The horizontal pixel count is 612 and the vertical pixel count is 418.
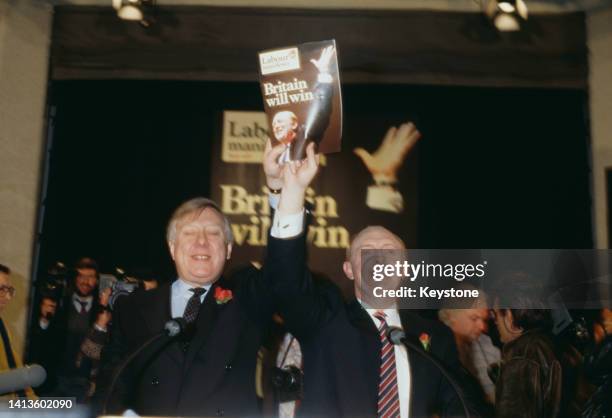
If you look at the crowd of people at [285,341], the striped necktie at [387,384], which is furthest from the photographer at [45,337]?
the striped necktie at [387,384]

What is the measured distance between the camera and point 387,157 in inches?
171

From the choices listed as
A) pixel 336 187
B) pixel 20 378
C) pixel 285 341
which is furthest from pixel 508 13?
pixel 20 378

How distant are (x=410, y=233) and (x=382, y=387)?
2.63 m

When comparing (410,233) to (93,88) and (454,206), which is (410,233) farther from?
(93,88)

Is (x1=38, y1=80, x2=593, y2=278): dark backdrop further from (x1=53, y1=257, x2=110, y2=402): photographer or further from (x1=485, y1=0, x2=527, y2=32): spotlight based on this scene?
(x1=485, y1=0, x2=527, y2=32): spotlight

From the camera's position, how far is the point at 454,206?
4.37 metres

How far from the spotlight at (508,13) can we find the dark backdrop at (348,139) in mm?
414

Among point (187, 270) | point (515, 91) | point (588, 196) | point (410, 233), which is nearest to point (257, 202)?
point (410, 233)

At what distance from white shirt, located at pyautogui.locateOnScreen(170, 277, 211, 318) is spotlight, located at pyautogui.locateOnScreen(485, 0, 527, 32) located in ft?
10.5

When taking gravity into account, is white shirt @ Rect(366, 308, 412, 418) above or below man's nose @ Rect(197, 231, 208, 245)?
below

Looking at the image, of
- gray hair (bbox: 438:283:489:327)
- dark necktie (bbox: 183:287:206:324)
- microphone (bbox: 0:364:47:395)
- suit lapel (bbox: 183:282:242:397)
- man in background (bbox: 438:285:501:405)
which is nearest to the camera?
microphone (bbox: 0:364:47:395)

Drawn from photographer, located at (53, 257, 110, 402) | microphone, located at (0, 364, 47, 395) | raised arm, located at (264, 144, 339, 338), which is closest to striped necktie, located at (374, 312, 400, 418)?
raised arm, located at (264, 144, 339, 338)

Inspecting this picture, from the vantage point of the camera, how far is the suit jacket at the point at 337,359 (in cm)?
167

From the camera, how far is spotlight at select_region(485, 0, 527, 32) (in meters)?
4.34
